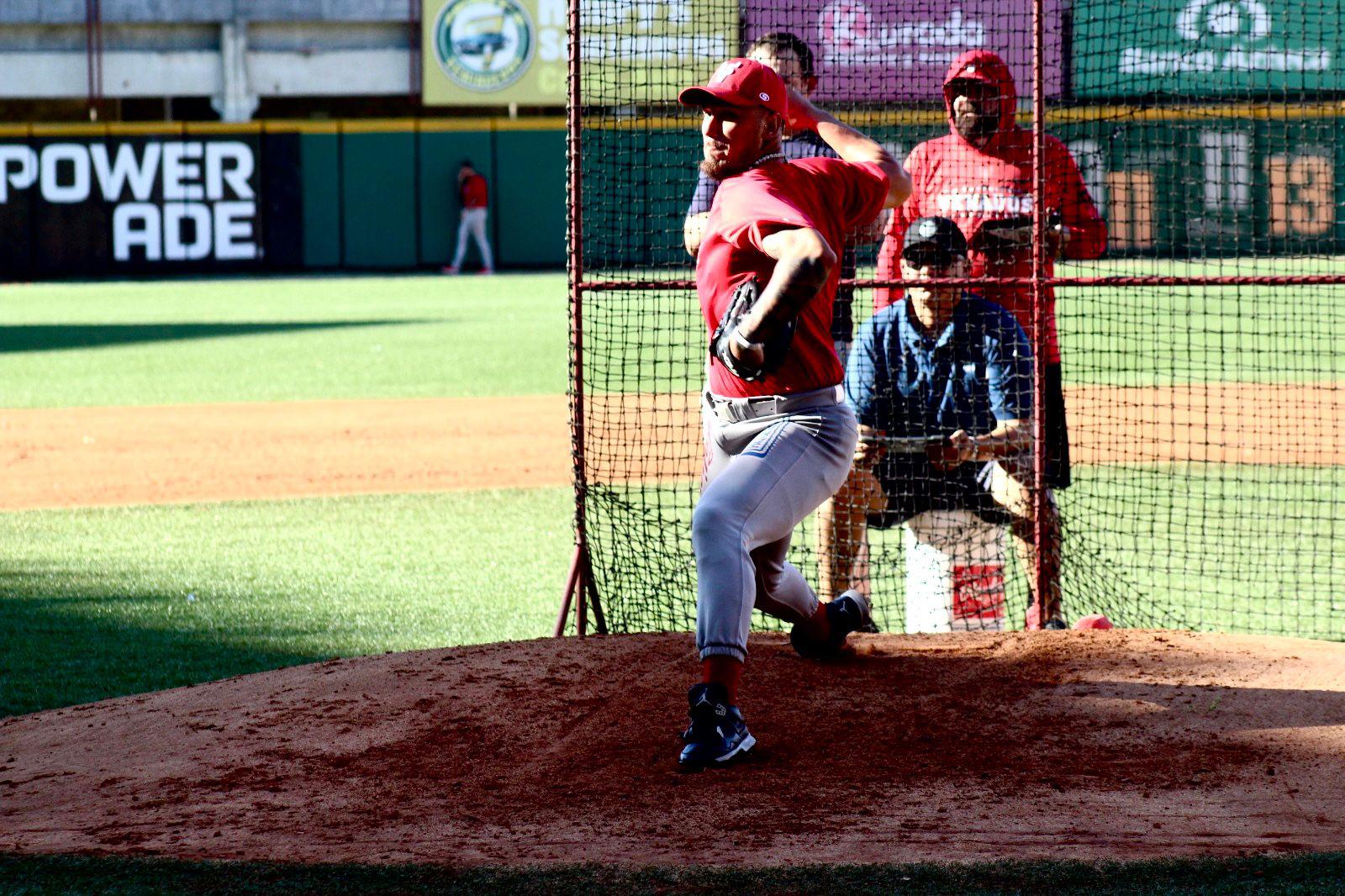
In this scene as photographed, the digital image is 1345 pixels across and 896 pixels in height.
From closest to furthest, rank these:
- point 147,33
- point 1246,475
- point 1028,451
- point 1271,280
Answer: point 1271,280
point 1028,451
point 1246,475
point 147,33

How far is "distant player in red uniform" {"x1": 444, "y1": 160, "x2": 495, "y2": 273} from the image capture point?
1082 inches

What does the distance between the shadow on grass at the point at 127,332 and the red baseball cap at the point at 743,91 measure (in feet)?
49.7

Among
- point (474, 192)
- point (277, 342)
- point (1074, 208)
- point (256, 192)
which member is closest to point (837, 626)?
point (1074, 208)

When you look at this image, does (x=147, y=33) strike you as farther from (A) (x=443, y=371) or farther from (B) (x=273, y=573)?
(B) (x=273, y=573)


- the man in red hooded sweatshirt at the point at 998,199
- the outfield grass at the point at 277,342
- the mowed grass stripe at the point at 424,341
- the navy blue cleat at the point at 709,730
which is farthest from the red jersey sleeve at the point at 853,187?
the outfield grass at the point at 277,342

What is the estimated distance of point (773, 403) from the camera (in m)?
4.23

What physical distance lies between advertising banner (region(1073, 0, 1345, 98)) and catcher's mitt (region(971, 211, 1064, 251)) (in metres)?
0.75

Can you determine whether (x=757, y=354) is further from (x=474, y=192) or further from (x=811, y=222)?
(x=474, y=192)

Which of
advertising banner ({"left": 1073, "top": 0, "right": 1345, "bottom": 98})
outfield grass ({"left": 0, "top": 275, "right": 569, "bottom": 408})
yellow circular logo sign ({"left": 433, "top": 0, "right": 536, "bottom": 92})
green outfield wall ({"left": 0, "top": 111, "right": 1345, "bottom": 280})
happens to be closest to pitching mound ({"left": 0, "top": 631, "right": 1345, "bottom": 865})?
advertising banner ({"left": 1073, "top": 0, "right": 1345, "bottom": 98})

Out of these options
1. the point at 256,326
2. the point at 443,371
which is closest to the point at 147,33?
the point at 256,326

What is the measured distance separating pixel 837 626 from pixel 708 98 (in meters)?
1.76

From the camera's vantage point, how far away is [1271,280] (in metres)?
5.61

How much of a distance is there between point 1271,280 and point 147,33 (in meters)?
29.4

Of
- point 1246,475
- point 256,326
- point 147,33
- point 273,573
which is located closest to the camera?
point 273,573
